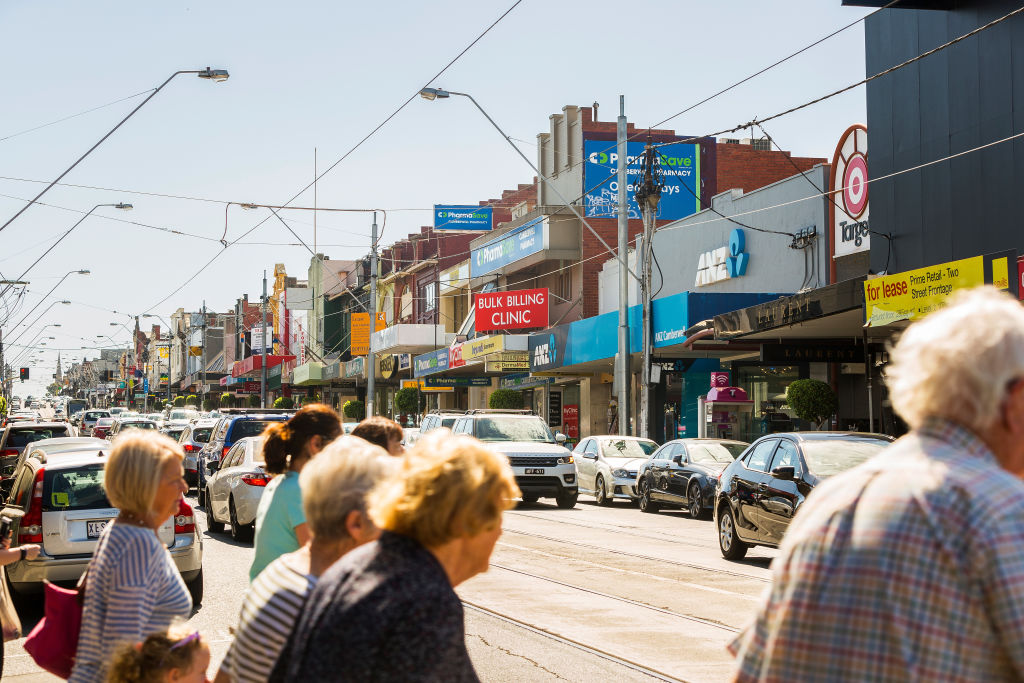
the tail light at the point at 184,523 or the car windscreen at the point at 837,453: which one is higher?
the car windscreen at the point at 837,453

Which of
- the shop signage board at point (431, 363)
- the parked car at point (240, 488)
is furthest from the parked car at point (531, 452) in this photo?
the shop signage board at point (431, 363)

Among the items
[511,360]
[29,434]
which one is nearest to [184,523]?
[29,434]

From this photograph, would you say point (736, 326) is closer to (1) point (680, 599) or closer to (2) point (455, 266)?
(1) point (680, 599)

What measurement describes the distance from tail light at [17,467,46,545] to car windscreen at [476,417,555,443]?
557 inches

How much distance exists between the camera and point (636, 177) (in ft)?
143

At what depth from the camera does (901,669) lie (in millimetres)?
2580

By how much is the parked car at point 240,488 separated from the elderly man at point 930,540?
→ 44.7ft

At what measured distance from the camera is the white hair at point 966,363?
8.68 ft

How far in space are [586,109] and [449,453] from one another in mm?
46907

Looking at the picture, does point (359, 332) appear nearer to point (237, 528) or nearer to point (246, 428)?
point (246, 428)

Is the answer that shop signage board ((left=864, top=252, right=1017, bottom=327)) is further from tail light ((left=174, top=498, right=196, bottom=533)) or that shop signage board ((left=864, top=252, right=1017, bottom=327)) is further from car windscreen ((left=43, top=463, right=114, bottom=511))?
car windscreen ((left=43, top=463, right=114, bottom=511))

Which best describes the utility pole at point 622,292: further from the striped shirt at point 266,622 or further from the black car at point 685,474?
the striped shirt at point 266,622

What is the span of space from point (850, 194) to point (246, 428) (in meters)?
14.2

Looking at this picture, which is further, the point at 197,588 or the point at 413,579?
the point at 197,588
